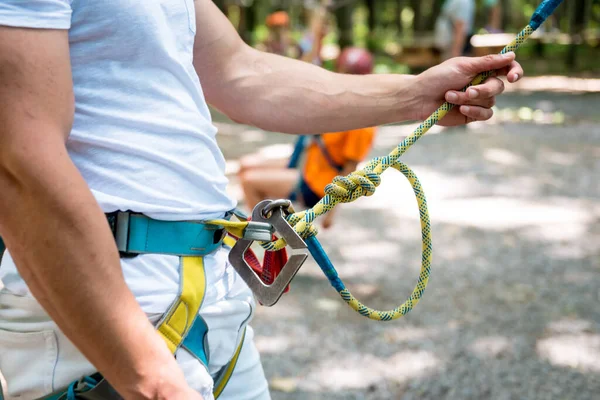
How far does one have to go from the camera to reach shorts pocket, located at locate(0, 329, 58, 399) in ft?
4.04

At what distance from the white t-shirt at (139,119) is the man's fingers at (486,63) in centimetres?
62

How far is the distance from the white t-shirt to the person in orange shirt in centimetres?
315

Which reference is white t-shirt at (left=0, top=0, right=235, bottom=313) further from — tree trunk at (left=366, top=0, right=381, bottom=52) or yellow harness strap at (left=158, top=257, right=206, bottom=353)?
tree trunk at (left=366, top=0, right=381, bottom=52)

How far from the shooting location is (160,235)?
1253 millimetres

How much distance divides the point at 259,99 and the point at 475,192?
498 cm

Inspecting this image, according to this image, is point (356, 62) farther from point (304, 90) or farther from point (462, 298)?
point (304, 90)

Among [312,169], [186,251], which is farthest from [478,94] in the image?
[312,169]

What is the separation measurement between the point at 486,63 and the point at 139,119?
Result: 2.54 ft

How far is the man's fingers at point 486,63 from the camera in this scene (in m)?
1.56

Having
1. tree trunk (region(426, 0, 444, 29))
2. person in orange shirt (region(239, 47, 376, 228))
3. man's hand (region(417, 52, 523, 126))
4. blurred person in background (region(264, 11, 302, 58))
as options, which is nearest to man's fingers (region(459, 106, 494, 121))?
man's hand (region(417, 52, 523, 126))

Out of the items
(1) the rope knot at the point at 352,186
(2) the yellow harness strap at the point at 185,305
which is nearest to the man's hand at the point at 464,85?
(1) the rope knot at the point at 352,186

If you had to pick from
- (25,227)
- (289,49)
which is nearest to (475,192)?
(25,227)

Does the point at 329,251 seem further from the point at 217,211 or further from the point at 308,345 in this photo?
the point at 217,211

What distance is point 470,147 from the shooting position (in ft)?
27.3
